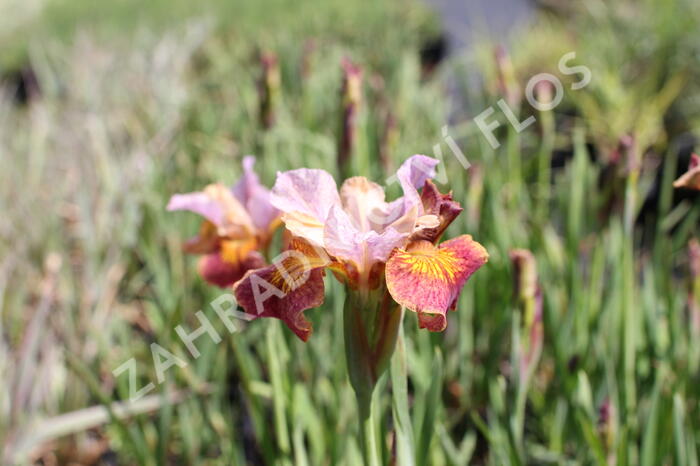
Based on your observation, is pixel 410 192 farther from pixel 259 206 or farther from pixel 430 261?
pixel 259 206

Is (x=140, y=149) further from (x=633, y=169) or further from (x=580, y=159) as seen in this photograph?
(x=633, y=169)

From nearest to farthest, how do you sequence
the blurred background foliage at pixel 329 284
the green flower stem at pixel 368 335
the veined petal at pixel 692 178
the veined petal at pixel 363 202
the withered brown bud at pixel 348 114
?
the green flower stem at pixel 368 335 < the veined petal at pixel 363 202 < the veined petal at pixel 692 178 < the blurred background foliage at pixel 329 284 < the withered brown bud at pixel 348 114

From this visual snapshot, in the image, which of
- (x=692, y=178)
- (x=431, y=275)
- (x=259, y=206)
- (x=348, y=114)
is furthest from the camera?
(x=348, y=114)

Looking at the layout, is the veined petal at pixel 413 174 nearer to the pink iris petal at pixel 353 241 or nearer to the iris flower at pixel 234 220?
the pink iris petal at pixel 353 241

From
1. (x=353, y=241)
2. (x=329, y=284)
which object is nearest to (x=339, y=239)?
(x=353, y=241)

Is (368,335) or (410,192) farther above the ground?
(410,192)

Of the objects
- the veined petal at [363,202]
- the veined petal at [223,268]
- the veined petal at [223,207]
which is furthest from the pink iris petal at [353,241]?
the veined petal at [223,207]

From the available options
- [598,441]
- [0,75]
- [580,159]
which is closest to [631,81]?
[580,159]
